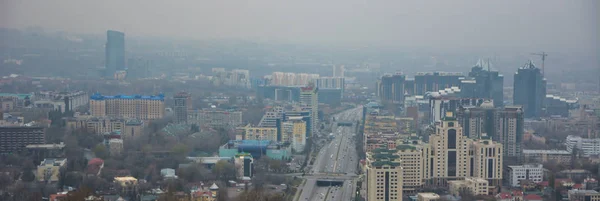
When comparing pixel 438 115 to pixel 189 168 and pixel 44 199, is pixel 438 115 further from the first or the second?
pixel 44 199

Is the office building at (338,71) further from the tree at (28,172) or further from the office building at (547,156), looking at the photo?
the tree at (28,172)

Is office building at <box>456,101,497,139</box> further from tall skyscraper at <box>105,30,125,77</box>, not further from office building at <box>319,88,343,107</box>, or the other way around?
tall skyscraper at <box>105,30,125,77</box>

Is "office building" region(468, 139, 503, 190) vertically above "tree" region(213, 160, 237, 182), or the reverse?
"office building" region(468, 139, 503, 190)

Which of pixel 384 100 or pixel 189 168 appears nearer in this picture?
pixel 189 168

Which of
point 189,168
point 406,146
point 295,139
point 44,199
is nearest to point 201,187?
point 189,168

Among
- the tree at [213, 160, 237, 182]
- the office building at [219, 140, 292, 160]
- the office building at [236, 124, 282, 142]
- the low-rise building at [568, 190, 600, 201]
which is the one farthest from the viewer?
the office building at [236, 124, 282, 142]

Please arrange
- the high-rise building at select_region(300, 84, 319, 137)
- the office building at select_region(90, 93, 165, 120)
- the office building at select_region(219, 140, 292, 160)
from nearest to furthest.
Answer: the office building at select_region(219, 140, 292, 160)
the office building at select_region(90, 93, 165, 120)
the high-rise building at select_region(300, 84, 319, 137)

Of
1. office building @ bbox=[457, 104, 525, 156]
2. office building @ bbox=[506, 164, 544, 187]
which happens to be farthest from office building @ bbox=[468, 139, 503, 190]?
office building @ bbox=[457, 104, 525, 156]
